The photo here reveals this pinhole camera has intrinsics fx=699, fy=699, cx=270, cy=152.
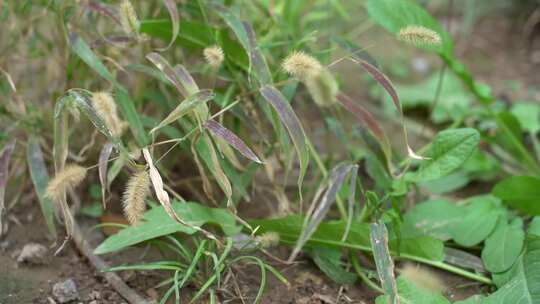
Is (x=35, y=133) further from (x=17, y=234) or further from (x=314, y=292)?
(x=314, y=292)

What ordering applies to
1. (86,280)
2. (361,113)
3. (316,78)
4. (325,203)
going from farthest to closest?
(86,280) < (361,113) < (325,203) < (316,78)

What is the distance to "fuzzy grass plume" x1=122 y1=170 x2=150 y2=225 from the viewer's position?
108 centimetres

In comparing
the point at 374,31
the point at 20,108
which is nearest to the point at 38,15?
the point at 20,108

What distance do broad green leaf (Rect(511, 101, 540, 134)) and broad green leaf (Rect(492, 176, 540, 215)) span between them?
53 centimetres

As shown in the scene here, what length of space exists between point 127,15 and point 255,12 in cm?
59

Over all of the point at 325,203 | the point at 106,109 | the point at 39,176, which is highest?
the point at 106,109

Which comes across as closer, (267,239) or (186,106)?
(186,106)

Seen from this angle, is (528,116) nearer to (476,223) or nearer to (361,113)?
(476,223)

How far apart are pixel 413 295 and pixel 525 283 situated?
0.21m

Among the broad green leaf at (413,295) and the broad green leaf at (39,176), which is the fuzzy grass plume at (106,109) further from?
the broad green leaf at (413,295)

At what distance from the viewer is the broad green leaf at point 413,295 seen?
1.27 metres

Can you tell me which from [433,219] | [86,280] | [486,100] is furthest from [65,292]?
[486,100]

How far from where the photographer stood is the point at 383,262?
3.85 ft

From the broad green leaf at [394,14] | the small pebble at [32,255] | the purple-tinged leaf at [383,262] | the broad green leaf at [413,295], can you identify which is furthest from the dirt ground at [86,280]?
the broad green leaf at [394,14]
